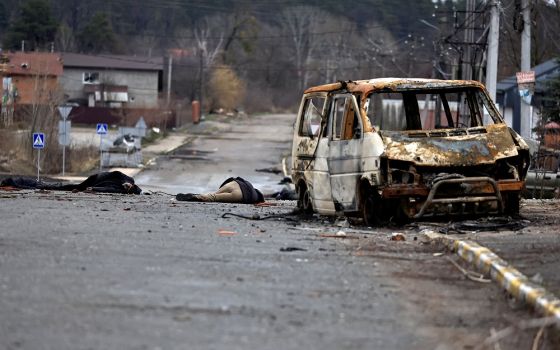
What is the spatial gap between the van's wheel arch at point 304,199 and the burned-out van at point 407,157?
1.15ft

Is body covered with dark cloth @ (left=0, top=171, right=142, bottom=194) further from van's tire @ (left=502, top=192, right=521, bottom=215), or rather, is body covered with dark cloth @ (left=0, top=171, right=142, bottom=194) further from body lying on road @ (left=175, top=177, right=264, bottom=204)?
van's tire @ (left=502, top=192, right=521, bottom=215)

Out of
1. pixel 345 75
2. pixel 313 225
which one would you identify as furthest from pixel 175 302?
pixel 345 75

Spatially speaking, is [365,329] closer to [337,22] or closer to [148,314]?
[148,314]

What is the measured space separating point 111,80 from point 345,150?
91.4 meters

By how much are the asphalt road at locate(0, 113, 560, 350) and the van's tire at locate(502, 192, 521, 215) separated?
1.50ft

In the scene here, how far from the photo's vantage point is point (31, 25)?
330 ft

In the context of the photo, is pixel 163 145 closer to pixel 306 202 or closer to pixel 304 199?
pixel 304 199

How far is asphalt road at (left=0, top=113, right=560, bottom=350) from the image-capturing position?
6895 mm

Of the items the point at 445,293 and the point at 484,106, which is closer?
the point at 445,293

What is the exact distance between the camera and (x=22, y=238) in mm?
11352

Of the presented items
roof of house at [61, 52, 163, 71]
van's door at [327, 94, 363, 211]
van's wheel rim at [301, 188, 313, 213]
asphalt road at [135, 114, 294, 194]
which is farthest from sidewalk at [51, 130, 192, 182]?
van's door at [327, 94, 363, 211]

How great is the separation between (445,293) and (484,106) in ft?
23.2

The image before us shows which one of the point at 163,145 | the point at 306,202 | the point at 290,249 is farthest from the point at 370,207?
the point at 163,145

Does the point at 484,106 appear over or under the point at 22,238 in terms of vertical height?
over
